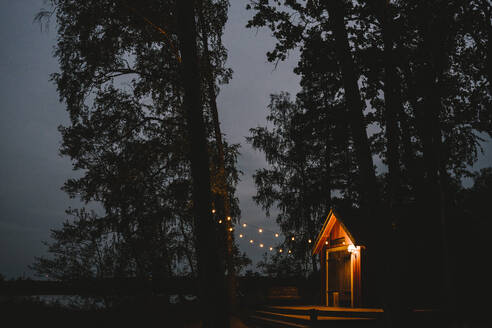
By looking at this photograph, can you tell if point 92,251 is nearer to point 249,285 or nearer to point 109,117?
point 109,117

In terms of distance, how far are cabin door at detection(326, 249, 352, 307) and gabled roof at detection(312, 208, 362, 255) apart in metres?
0.67

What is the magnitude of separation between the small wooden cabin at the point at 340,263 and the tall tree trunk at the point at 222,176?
14.1 ft

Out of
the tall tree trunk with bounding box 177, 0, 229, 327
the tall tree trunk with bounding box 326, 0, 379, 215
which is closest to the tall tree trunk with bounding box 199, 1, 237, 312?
the tall tree trunk with bounding box 326, 0, 379, 215

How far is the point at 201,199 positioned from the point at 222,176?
6744mm

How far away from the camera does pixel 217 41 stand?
13344mm

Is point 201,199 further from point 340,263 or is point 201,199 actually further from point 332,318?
point 340,263

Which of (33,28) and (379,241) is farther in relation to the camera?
(33,28)

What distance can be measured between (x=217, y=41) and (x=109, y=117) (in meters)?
4.91

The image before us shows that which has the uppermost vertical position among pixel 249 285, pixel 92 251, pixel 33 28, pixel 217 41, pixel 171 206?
pixel 217 41

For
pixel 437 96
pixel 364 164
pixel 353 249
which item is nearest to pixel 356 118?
pixel 364 164

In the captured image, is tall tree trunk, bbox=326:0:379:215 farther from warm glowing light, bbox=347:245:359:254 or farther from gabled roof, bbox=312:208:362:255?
warm glowing light, bbox=347:245:359:254

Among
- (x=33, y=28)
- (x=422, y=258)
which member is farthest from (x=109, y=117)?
(x=422, y=258)

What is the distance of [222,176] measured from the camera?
12.7 meters

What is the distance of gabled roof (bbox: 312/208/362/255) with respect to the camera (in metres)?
12.9
